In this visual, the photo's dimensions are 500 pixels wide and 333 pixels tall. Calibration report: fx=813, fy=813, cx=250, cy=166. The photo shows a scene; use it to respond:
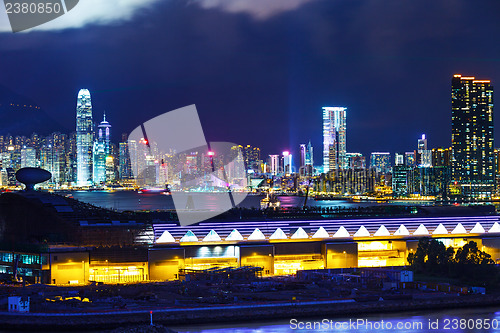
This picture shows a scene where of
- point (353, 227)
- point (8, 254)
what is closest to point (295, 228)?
point (353, 227)

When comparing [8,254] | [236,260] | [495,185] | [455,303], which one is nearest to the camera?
[455,303]

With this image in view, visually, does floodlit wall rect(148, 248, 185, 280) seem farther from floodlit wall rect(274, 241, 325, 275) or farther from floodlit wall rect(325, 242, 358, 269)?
floodlit wall rect(325, 242, 358, 269)

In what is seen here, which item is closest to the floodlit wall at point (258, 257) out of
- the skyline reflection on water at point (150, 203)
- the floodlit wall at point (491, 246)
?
the floodlit wall at point (491, 246)

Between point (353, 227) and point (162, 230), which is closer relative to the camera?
point (162, 230)

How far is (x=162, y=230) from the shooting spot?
2278 cm

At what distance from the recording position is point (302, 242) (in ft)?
79.0

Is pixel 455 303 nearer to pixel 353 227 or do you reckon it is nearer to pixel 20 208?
pixel 353 227

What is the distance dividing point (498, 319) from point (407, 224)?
8.63 meters

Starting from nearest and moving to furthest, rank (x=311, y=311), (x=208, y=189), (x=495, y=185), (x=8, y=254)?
(x=311, y=311) < (x=8, y=254) < (x=495, y=185) < (x=208, y=189)

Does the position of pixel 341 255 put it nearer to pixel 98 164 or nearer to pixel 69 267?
pixel 69 267

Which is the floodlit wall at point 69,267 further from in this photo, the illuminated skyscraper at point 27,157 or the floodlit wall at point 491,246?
the illuminated skyscraper at point 27,157

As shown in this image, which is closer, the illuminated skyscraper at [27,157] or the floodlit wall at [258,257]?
the floodlit wall at [258,257]

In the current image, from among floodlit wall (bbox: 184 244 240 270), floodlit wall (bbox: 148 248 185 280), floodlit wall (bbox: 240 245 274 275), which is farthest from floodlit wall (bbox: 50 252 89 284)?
floodlit wall (bbox: 240 245 274 275)

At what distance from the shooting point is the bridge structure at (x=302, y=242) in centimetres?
2277
